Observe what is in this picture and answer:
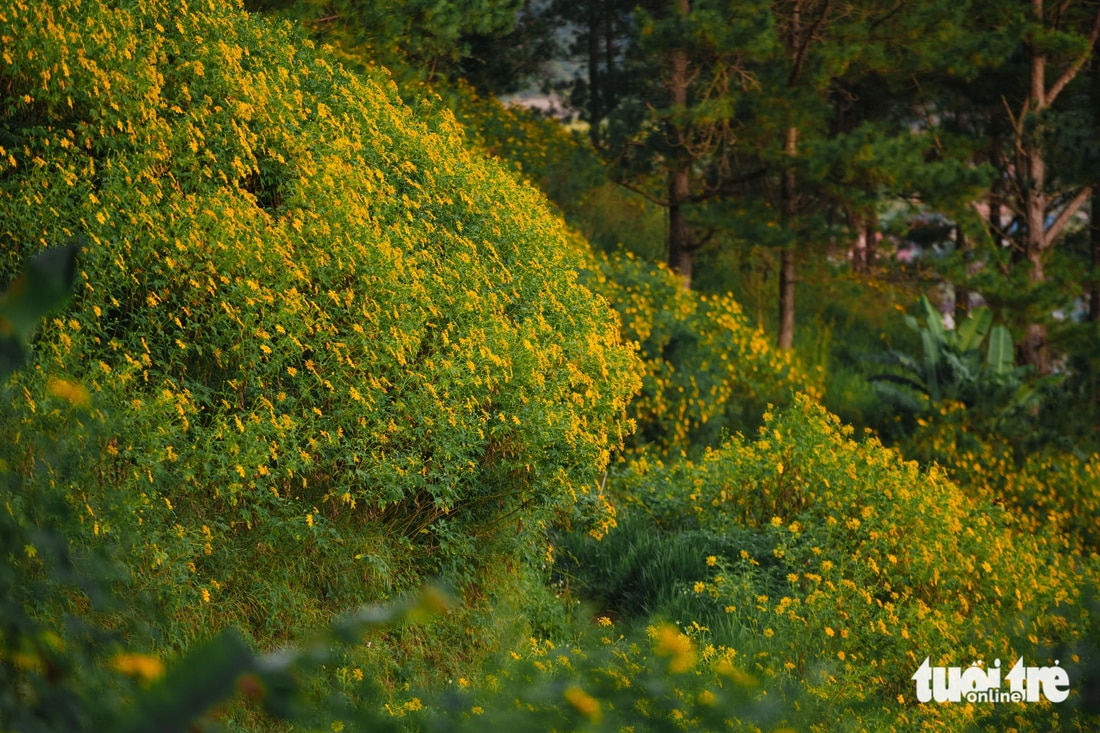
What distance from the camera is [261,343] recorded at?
4.46m

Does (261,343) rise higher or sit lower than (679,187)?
lower

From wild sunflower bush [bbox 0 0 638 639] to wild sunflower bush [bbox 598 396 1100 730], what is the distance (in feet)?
2.62

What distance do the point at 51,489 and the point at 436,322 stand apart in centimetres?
227

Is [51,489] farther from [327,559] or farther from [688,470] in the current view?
[688,470]

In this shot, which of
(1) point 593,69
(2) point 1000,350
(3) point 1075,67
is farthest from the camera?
(1) point 593,69

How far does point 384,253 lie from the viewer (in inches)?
195

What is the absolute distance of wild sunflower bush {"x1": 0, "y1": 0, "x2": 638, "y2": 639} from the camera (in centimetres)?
411

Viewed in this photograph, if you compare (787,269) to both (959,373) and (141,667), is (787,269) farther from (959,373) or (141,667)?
(141,667)

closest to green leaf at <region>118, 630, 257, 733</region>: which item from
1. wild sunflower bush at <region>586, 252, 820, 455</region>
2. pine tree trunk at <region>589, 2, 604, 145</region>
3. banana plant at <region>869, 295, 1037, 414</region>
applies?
A: wild sunflower bush at <region>586, 252, 820, 455</region>

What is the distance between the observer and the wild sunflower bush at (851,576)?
4.30m

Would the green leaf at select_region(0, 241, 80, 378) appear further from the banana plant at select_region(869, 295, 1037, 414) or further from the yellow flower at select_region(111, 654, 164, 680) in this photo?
the banana plant at select_region(869, 295, 1037, 414)

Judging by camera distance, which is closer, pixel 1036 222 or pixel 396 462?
pixel 396 462

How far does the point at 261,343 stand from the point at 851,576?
2.97m

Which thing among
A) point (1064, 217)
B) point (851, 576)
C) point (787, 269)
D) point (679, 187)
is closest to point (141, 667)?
point (851, 576)
